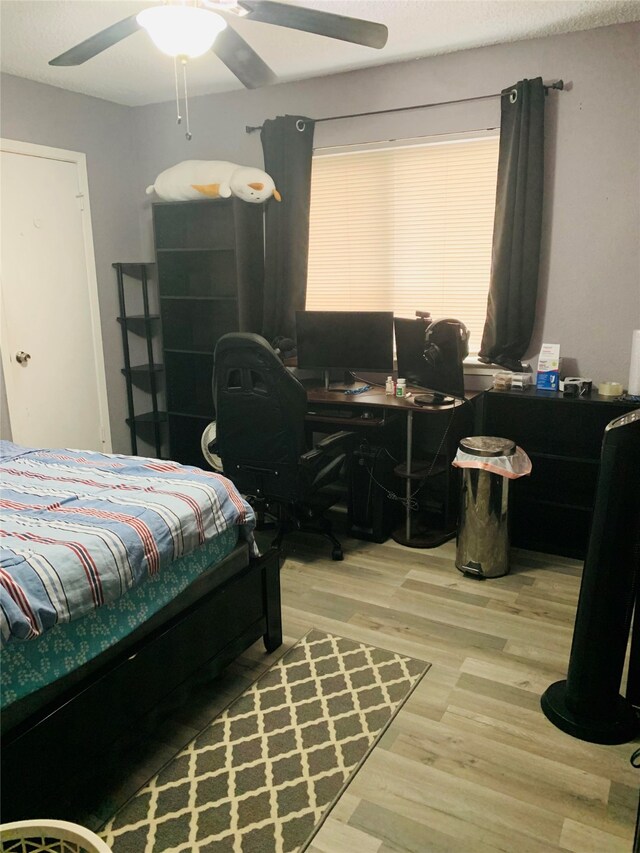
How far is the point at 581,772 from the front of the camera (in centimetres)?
188

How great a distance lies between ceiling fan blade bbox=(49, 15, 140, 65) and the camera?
7.09 feet

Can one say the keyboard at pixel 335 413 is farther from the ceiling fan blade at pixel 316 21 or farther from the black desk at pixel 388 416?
the ceiling fan blade at pixel 316 21

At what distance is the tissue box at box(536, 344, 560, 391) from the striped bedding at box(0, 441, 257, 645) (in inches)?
74.3

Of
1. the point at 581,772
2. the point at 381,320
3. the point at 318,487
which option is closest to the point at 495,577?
the point at 318,487

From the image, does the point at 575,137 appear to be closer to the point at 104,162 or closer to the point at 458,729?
the point at 458,729

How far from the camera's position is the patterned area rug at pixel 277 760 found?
170 centimetres

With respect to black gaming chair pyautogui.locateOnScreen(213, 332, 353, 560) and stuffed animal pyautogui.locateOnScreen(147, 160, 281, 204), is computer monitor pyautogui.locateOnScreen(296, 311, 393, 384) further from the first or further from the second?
stuffed animal pyautogui.locateOnScreen(147, 160, 281, 204)

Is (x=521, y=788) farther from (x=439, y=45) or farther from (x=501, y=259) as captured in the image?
(x=439, y=45)

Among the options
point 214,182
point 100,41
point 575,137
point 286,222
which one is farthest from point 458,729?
point 214,182

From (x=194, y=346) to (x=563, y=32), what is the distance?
292 cm

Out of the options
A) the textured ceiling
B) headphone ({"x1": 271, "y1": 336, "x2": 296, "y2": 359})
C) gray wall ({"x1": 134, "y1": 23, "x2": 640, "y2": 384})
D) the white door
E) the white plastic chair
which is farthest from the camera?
headphone ({"x1": 271, "y1": 336, "x2": 296, "y2": 359})

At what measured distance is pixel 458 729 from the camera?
207 cm

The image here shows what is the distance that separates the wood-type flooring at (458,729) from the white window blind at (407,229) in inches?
63.3

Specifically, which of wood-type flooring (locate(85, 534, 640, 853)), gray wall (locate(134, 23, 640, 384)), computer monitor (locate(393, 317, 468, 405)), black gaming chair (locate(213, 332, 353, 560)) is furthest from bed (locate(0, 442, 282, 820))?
gray wall (locate(134, 23, 640, 384))
